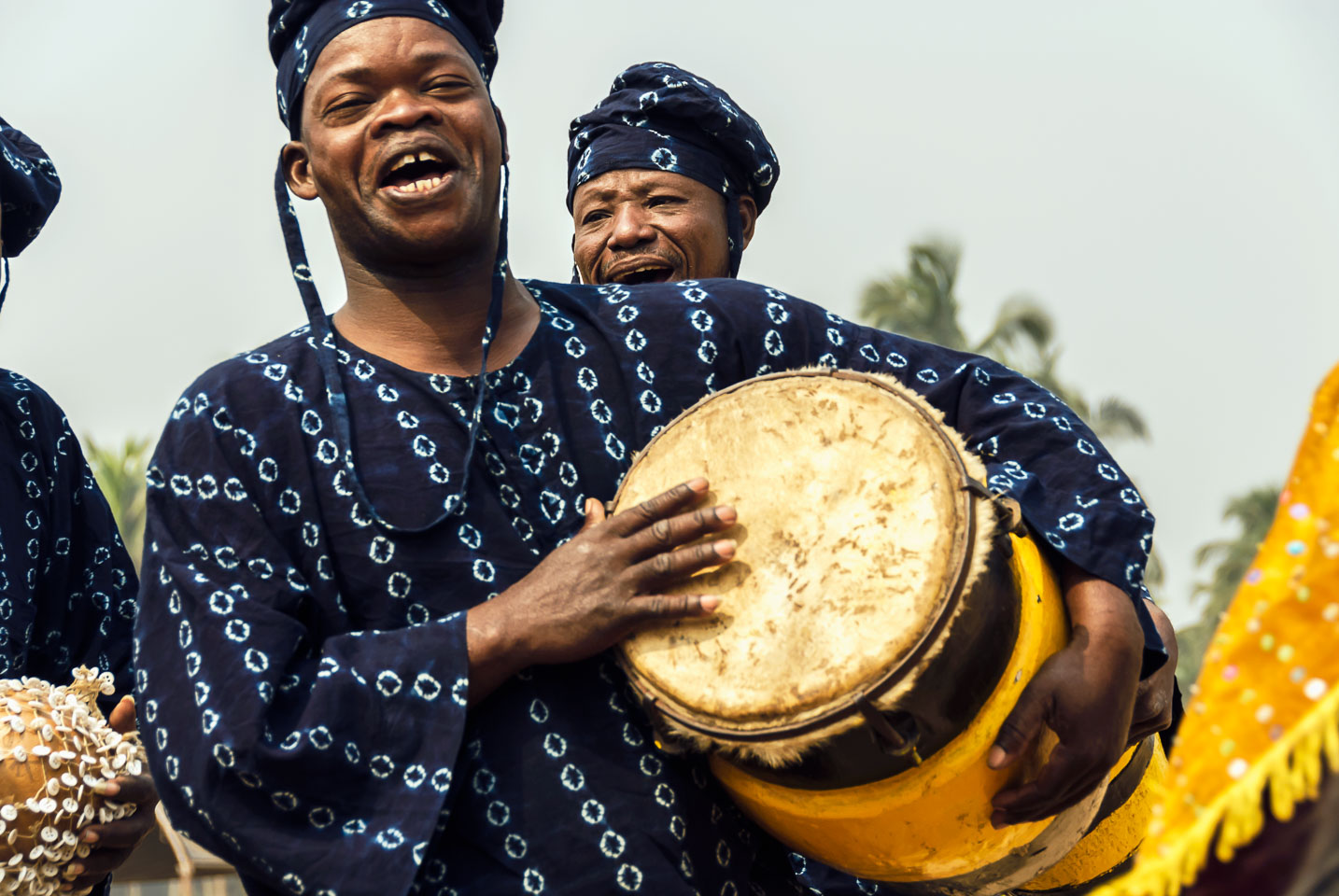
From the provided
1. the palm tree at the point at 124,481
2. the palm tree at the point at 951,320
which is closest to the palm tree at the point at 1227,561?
the palm tree at the point at 951,320

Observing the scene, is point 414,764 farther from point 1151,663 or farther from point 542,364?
point 1151,663

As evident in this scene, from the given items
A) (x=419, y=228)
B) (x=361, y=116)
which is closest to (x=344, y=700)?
(x=419, y=228)

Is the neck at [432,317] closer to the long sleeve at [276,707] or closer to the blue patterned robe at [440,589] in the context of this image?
the blue patterned robe at [440,589]

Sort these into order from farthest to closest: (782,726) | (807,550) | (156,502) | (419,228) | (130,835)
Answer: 1. (130,835)
2. (419,228)
3. (156,502)
4. (807,550)
5. (782,726)

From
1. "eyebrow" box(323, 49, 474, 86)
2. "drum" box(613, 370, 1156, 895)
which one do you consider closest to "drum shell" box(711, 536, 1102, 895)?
"drum" box(613, 370, 1156, 895)

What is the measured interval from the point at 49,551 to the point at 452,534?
1.68 metres

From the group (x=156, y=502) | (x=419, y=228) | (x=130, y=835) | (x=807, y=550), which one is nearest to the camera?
(x=807, y=550)

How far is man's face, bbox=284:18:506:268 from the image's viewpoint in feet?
9.35

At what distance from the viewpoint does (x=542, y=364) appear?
113 inches

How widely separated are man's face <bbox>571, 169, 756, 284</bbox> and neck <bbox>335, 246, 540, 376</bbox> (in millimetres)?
1610

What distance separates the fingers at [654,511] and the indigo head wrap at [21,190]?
2.37 metres

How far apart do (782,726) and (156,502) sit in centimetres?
114

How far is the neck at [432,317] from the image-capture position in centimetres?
288

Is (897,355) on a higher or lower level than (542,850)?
higher
